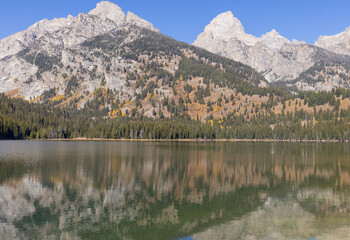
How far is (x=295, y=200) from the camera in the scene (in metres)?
46.3

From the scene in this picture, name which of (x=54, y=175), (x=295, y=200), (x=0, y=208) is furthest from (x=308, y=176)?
(x=0, y=208)

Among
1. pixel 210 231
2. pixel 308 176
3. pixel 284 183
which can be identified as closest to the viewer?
pixel 210 231

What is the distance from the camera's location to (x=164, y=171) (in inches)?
2813

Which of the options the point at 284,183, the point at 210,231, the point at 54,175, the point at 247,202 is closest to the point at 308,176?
the point at 284,183

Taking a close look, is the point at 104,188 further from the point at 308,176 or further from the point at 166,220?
the point at 308,176

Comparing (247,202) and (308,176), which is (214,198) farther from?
(308,176)

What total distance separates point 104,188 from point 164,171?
22109 millimetres

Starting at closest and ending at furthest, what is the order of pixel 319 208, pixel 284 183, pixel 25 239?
1. pixel 25 239
2. pixel 319 208
3. pixel 284 183

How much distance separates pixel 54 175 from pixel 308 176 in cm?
5732

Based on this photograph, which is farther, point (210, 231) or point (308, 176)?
point (308, 176)

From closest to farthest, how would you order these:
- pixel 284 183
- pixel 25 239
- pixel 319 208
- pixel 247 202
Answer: pixel 25 239 < pixel 319 208 < pixel 247 202 < pixel 284 183

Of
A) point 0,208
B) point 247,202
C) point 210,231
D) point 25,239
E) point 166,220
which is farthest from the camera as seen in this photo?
point 247,202

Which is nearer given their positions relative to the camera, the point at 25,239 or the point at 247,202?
the point at 25,239

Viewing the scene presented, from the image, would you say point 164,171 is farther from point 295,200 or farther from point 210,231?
point 210,231
